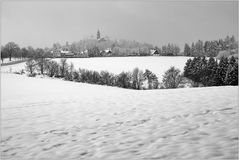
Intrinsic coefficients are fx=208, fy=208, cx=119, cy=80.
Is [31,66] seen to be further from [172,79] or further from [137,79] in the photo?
[172,79]

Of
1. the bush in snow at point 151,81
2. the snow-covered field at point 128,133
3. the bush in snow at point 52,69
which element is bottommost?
the bush in snow at point 151,81

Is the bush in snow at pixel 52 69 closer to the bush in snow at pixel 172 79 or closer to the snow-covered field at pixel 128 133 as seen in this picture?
the bush in snow at pixel 172 79

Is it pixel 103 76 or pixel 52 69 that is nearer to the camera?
pixel 103 76

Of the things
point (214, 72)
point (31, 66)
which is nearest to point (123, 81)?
point (214, 72)

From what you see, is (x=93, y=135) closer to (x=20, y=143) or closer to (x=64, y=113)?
(x=20, y=143)

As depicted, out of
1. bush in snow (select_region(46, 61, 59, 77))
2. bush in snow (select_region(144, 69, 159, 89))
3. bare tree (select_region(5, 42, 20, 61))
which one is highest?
bare tree (select_region(5, 42, 20, 61))

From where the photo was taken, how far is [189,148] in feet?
22.9

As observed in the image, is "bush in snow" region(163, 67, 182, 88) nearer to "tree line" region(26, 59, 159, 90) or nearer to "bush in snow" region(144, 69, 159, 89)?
"bush in snow" region(144, 69, 159, 89)

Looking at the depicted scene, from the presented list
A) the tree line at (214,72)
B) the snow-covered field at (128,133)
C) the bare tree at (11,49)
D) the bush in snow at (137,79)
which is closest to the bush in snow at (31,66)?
the bare tree at (11,49)

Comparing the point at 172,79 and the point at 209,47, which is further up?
the point at 209,47

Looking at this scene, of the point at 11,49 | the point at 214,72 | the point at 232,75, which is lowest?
the point at 232,75

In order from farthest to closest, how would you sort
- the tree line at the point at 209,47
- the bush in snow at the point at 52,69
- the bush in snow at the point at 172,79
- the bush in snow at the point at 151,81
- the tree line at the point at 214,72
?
1. the tree line at the point at 209,47
2. the bush in snow at the point at 52,69
3. the bush in snow at the point at 172,79
4. the bush in snow at the point at 151,81
5. the tree line at the point at 214,72

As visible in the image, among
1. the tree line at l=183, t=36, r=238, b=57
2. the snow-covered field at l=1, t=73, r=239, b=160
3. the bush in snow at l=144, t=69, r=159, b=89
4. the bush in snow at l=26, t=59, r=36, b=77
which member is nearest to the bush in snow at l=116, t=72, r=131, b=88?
the bush in snow at l=144, t=69, r=159, b=89

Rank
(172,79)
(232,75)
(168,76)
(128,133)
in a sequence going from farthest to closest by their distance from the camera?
(168,76), (172,79), (232,75), (128,133)
